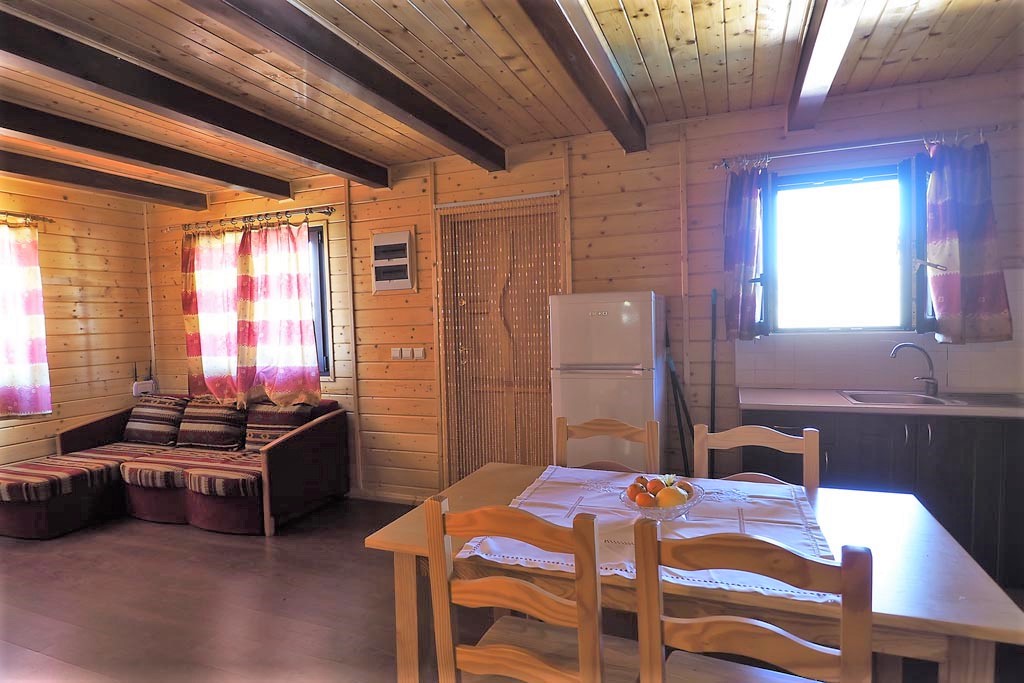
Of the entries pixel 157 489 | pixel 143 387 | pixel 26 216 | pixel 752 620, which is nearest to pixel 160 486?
pixel 157 489

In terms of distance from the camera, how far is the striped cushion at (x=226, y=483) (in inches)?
136

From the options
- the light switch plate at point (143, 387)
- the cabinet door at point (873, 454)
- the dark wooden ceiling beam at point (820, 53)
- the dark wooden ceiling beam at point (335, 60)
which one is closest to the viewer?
the dark wooden ceiling beam at point (335, 60)

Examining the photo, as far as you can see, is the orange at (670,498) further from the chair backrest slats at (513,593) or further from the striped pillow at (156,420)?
the striped pillow at (156,420)

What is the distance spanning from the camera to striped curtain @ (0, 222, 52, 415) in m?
3.85

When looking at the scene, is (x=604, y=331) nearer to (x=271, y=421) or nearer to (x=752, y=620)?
(x=752, y=620)

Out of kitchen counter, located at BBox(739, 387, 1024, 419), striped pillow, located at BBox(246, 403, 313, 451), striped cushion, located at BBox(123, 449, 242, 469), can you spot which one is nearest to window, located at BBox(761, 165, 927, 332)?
kitchen counter, located at BBox(739, 387, 1024, 419)

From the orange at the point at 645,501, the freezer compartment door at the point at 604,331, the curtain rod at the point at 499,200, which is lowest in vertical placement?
the orange at the point at 645,501

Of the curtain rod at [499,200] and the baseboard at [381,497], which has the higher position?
the curtain rod at [499,200]

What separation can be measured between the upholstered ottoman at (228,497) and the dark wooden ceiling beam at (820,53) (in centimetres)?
375

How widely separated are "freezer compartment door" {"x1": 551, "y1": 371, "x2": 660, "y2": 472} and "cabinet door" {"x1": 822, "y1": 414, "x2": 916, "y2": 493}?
890 mm

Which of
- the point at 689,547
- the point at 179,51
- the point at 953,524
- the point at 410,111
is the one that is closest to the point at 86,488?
the point at 179,51

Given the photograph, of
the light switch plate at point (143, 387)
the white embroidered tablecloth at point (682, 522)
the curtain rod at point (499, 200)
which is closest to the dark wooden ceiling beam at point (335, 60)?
the curtain rod at point (499, 200)

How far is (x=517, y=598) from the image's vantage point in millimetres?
1184

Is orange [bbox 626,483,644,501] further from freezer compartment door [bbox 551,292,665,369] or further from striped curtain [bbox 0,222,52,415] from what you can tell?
striped curtain [bbox 0,222,52,415]
